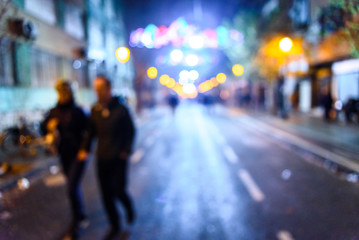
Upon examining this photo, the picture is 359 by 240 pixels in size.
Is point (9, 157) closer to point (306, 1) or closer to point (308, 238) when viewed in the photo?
point (308, 238)

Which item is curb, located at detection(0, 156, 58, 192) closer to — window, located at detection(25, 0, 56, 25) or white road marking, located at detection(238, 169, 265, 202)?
white road marking, located at detection(238, 169, 265, 202)

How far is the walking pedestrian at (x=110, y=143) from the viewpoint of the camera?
4.53m

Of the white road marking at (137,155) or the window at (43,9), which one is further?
the window at (43,9)

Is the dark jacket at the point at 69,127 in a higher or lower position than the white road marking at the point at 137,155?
higher

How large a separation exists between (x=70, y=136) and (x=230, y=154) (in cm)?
744

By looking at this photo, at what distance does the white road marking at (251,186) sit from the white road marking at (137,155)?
3.43m

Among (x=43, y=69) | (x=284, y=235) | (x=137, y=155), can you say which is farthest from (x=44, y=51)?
(x=284, y=235)

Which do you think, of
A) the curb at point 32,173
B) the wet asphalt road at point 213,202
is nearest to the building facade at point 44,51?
the curb at point 32,173

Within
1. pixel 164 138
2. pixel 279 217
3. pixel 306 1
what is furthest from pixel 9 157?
pixel 306 1

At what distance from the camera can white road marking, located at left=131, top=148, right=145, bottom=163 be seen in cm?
1076

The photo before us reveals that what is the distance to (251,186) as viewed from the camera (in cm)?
720

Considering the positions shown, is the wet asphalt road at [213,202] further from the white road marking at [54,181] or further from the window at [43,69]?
the window at [43,69]

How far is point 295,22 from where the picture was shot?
21.8 m

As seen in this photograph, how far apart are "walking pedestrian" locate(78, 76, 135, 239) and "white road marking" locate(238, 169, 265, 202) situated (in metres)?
2.73
